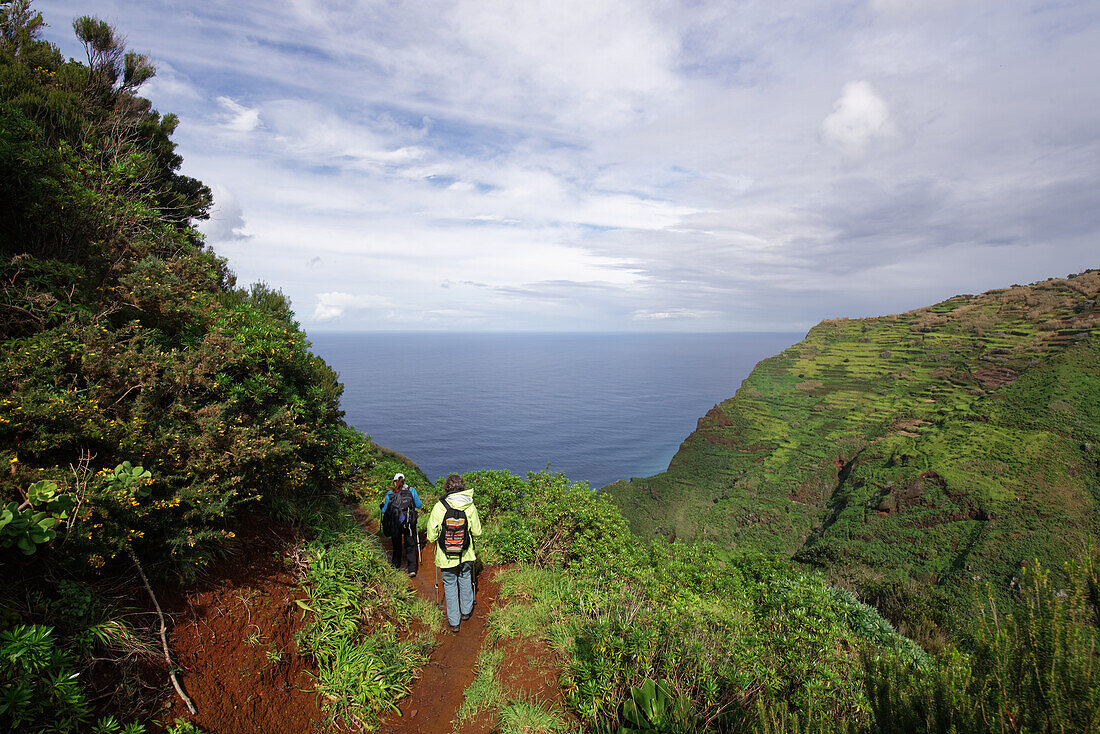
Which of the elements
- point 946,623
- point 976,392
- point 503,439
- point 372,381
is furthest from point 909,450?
point 372,381

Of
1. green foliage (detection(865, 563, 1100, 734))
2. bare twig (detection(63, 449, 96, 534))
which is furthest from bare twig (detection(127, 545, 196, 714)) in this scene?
green foliage (detection(865, 563, 1100, 734))

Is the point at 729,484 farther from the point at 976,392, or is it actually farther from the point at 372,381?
the point at 372,381

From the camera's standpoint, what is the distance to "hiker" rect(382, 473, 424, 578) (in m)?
7.23

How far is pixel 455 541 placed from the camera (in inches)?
226

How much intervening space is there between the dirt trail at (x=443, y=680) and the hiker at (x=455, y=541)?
239 mm

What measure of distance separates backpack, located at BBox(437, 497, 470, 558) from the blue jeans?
30 cm

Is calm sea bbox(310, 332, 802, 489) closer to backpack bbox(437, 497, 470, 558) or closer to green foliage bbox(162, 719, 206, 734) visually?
backpack bbox(437, 497, 470, 558)

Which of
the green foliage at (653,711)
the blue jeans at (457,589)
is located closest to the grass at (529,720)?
the green foliage at (653,711)

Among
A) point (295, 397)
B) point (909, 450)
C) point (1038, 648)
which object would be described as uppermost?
point (295, 397)

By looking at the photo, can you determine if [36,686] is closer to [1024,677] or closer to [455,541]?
[455,541]

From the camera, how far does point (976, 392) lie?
60.3 m

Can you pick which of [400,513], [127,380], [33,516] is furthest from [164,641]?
[400,513]

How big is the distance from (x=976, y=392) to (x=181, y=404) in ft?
270

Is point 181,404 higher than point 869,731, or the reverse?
point 181,404
